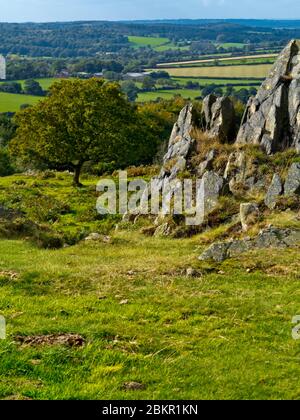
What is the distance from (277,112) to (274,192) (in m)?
7.70

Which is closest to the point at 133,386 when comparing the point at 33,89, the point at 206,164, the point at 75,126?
the point at 206,164

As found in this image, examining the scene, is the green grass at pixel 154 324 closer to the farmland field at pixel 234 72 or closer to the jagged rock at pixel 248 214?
the jagged rock at pixel 248 214

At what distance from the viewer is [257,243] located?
63.8 feet

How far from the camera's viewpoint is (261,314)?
1315 centimetres

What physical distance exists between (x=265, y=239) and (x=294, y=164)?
726cm

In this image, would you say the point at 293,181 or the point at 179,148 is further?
the point at 179,148

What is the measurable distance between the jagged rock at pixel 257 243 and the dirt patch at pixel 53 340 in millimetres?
7723

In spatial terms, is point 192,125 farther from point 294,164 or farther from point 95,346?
point 95,346

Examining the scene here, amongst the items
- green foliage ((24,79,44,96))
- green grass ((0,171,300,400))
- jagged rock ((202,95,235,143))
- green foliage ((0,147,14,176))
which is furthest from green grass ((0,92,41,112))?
green grass ((0,171,300,400))

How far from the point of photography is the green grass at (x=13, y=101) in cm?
12181

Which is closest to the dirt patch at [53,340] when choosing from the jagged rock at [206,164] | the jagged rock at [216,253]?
the jagged rock at [216,253]

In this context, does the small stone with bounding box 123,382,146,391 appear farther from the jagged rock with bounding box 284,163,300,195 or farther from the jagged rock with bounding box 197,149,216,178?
the jagged rock with bounding box 197,149,216,178

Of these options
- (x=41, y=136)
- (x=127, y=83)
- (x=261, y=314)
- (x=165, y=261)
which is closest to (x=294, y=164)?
(x=165, y=261)

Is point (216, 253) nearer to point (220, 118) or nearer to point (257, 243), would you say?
point (257, 243)
